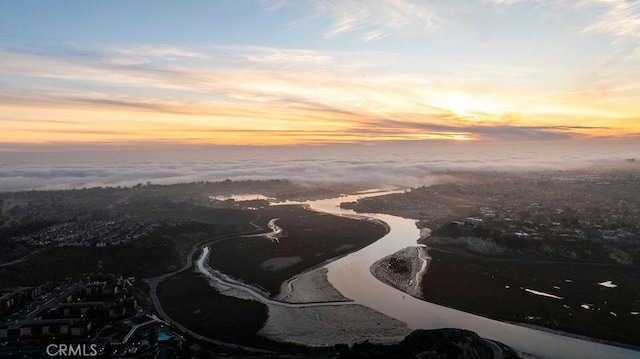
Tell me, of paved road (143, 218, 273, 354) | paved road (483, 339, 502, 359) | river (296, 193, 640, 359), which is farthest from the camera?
paved road (143, 218, 273, 354)

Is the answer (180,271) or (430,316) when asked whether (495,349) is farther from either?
(180,271)

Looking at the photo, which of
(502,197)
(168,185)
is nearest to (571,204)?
(502,197)

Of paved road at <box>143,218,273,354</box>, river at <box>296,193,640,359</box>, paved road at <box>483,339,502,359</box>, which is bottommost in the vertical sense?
paved road at <box>143,218,273,354</box>

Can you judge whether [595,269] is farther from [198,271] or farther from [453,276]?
[198,271]

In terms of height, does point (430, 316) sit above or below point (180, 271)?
above

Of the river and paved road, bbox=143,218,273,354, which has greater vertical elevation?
the river

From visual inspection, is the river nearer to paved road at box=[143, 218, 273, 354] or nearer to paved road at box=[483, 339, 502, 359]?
paved road at box=[483, 339, 502, 359]

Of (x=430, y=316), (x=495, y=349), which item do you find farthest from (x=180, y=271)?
(x=495, y=349)

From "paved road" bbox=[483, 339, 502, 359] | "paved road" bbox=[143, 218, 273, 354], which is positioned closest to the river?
"paved road" bbox=[483, 339, 502, 359]

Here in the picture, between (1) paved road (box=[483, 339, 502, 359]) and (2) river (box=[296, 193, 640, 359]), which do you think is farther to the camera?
(2) river (box=[296, 193, 640, 359])
